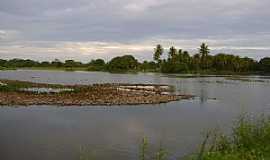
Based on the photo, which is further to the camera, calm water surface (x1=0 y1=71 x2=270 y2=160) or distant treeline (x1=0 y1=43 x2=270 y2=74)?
distant treeline (x1=0 y1=43 x2=270 y2=74)


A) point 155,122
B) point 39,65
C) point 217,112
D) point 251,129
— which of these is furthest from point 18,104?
point 39,65

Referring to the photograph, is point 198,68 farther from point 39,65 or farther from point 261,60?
point 39,65

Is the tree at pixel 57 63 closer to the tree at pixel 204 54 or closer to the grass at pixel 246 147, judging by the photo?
the tree at pixel 204 54

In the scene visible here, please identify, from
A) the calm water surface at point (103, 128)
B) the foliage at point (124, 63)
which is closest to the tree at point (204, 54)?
the foliage at point (124, 63)

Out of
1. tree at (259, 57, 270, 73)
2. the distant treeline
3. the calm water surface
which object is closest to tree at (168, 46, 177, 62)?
the distant treeline

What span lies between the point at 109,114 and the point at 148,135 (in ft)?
25.7

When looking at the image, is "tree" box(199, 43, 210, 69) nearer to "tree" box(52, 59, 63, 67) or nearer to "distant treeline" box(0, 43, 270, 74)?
"distant treeline" box(0, 43, 270, 74)

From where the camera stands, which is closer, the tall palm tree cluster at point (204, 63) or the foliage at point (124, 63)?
the tall palm tree cluster at point (204, 63)

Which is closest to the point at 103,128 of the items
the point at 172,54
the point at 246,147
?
the point at 246,147

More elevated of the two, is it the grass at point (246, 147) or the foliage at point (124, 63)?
the foliage at point (124, 63)

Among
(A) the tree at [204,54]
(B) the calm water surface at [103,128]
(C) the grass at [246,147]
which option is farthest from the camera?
(A) the tree at [204,54]

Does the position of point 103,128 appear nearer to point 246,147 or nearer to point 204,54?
point 246,147

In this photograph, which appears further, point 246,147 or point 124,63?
point 124,63

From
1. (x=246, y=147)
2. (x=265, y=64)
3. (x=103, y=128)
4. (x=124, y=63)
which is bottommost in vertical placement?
(x=103, y=128)
